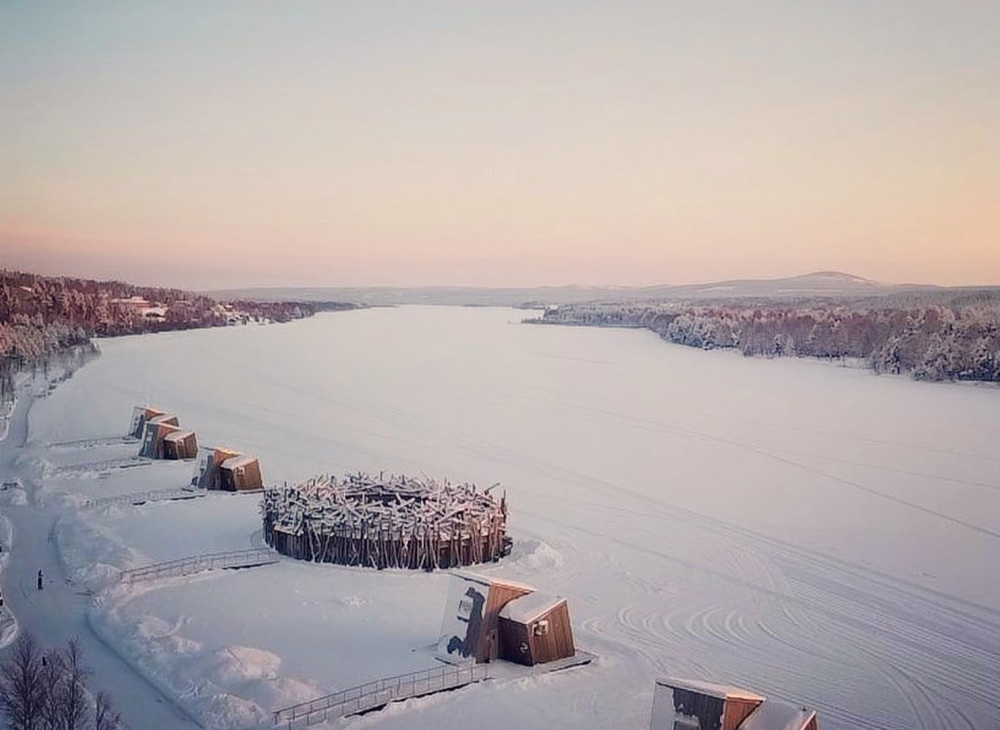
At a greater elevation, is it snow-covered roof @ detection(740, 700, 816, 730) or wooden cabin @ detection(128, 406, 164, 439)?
wooden cabin @ detection(128, 406, 164, 439)

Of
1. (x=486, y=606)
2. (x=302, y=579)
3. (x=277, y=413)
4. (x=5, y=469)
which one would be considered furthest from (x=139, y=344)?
(x=486, y=606)

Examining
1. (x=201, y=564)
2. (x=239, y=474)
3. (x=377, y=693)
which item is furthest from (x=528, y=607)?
(x=239, y=474)

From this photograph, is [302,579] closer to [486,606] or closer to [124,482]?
[486,606]

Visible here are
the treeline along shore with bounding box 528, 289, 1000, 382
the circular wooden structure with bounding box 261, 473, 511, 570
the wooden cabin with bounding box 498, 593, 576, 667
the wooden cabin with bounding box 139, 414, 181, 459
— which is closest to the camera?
the wooden cabin with bounding box 498, 593, 576, 667

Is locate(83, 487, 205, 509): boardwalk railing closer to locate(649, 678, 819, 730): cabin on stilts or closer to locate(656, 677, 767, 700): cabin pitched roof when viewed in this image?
locate(649, 678, 819, 730): cabin on stilts

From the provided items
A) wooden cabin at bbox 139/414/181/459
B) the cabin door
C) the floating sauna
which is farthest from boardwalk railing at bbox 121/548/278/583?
wooden cabin at bbox 139/414/181/459

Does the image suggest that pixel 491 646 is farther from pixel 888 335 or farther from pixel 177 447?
pixel 888 335
